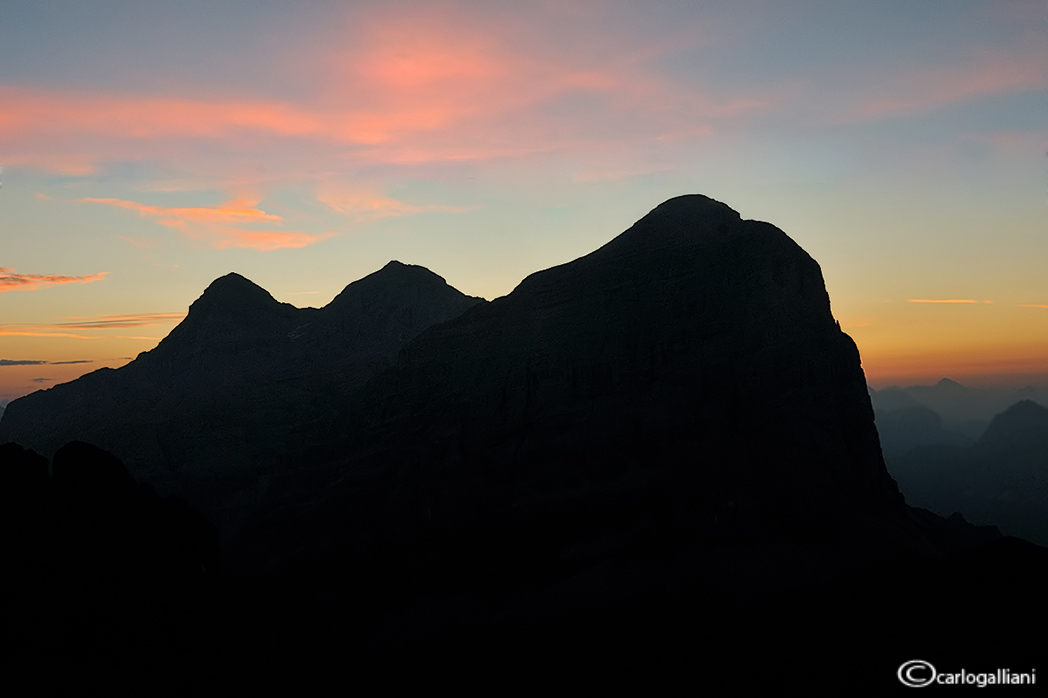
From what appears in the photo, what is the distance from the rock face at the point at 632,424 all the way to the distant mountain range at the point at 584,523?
491 mm

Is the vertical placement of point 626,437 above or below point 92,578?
below

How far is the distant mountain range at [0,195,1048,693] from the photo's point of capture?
6662 cm

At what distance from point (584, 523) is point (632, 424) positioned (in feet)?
68.8

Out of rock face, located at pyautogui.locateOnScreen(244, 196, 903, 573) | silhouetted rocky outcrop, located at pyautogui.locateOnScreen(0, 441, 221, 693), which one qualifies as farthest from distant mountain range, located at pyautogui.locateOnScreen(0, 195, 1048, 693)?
rock face, located at pyautogui.locateOnScreen(244, 196, 903, 573)

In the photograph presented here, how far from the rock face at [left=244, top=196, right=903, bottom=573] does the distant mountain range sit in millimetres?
491

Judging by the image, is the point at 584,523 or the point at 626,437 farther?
the point at 626,437

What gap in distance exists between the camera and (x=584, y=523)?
420ft

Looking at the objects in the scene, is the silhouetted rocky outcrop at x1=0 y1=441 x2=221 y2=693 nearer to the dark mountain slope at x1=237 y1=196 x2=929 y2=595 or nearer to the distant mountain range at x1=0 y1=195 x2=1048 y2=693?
the distant mountain range at x1=0 y1=195 x2=1048 y2=693

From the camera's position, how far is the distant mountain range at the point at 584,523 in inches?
2623

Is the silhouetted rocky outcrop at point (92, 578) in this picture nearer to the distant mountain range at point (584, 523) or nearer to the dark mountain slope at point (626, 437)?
the distant mountain range at point (584, 523)

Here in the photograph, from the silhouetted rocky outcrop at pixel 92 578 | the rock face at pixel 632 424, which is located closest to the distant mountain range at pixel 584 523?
the silhouetted rocky outcrop at pixel 92 578

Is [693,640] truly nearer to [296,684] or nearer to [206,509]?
[296,684]

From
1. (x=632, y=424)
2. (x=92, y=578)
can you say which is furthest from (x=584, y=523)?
(x=92, y=578)

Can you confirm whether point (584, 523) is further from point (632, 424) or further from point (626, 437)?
point (632, 424)
